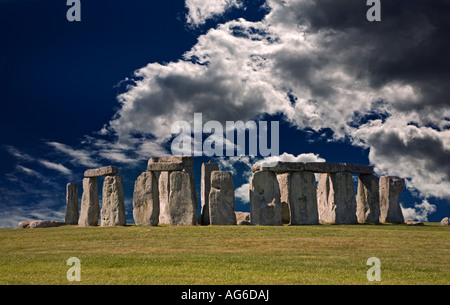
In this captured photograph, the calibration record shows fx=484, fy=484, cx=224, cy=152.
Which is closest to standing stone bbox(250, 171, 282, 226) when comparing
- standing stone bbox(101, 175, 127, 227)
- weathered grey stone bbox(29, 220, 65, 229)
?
standing stone bbox(101, 175, 127, 227)

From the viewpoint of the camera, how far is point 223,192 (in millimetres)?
26891

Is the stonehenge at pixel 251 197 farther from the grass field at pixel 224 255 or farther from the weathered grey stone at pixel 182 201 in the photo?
the grass field at pixel 224 255

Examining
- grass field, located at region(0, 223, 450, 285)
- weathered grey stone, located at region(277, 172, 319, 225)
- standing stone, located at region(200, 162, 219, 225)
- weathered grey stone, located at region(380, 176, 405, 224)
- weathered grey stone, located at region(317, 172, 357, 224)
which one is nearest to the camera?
grass field, located at region(0, 223, 450, 285)

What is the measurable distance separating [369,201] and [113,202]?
57.4 ft

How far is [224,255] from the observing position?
1703 centimetres

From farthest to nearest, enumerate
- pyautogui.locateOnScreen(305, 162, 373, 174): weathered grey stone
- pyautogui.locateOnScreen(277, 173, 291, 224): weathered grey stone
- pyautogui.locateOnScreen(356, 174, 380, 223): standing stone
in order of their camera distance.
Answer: pyautogui.locateOnScreen(356, 174, 380, 223): standing stone
pyautogui.locateOnScreen(277, 173, 291, 224): weathered grey stone
pyautogui.locateOnScreen(305, 162, 373, 174): weathered grey stone

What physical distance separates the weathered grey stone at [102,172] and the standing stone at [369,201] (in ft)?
56.2

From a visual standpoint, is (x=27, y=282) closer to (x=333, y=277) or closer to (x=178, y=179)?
(x=333, y=277)

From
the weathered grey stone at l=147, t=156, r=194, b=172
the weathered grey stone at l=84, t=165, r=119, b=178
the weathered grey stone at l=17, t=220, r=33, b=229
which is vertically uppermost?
the weathered grey stone at l=147, t=156, r=194, b=172

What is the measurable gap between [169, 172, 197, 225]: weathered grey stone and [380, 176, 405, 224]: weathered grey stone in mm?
15545

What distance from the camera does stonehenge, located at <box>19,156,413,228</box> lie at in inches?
1059

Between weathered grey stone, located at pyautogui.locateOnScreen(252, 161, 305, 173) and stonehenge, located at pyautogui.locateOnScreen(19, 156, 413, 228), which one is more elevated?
weathered grey stone, located at pyautogui.locateOnScreen(252, 161, 305, 173)

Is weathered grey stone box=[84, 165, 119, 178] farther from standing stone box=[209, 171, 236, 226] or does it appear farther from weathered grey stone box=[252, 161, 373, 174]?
weathered grey stone box=[252, 161, 373, 174]
